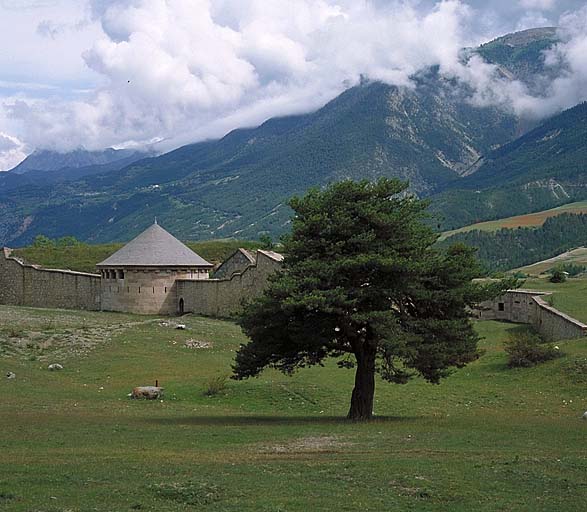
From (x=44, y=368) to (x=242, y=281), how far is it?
18.7m

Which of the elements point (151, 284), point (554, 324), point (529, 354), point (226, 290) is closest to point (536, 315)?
point (554, 324)

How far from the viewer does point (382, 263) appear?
65.6ft

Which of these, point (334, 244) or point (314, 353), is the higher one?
point (334, 244)

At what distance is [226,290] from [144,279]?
5.69 m

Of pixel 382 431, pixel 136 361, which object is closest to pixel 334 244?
pixel 382 431

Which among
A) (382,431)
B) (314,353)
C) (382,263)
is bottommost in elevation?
(382,431)

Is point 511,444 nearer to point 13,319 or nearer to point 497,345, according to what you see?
point 497,345

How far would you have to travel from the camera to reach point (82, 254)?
6706cm

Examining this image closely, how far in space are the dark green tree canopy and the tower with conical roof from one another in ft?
95.9

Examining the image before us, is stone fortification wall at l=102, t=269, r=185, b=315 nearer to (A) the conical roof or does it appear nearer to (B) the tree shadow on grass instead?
(A) the conical roof

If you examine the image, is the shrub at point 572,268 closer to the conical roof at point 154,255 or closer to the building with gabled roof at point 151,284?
A: the building with gabled roof at point 151,284

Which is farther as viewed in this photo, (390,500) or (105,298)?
(105,298)

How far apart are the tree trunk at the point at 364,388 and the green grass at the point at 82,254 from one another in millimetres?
42181

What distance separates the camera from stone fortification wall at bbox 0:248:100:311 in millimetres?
52594
